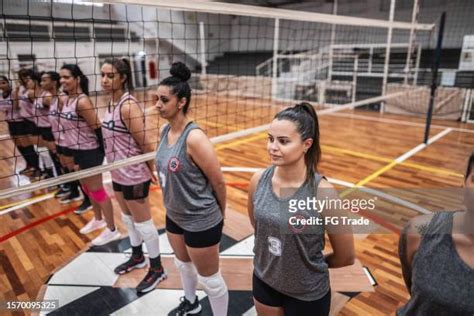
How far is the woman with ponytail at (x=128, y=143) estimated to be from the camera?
8.73 ft

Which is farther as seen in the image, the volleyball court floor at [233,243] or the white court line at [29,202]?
the white court line at [29,202]

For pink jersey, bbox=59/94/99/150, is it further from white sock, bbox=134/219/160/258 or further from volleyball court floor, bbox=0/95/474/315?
white sock, bbox=134/219/160/258

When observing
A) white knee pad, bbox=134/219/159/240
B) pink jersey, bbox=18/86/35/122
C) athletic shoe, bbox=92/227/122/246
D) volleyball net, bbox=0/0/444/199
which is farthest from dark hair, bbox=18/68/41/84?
white knee pad, bbox=134/219/159/240

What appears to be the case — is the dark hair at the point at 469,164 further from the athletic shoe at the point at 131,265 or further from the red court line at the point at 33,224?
the red court line at the point at 33,224

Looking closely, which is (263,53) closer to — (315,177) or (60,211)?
(60,211)

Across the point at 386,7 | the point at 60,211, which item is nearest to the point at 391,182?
the point at 60,211

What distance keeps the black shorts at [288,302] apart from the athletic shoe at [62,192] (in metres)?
4.17

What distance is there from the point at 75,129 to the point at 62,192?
6.54 ft

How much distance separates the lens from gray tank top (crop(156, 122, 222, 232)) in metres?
2.07

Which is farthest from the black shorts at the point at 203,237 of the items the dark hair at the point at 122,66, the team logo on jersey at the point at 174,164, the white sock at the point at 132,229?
the dark hair at the point at 122,66

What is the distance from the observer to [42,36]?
1438 centimetres

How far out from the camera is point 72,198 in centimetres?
482

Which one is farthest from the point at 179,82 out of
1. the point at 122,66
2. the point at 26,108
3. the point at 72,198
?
the point at 26,108

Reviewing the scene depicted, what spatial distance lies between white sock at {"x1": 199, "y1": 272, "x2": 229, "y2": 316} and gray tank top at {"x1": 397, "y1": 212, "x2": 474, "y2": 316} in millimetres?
1308
